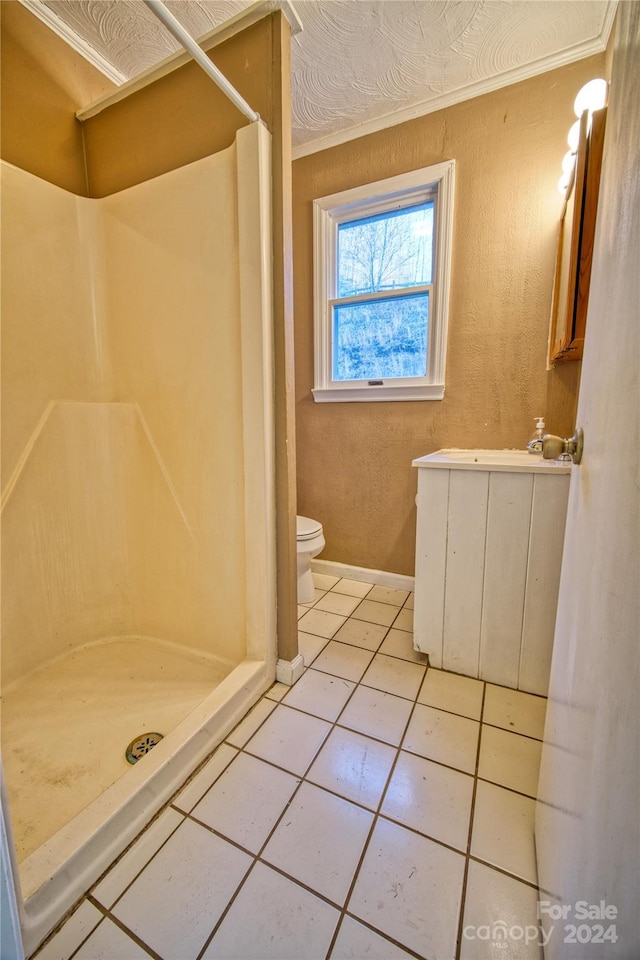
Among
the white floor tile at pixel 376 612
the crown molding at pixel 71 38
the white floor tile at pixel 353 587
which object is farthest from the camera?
the white floor tile at pixel 353 587

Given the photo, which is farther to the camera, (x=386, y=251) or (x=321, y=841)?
(x=386, y=251)

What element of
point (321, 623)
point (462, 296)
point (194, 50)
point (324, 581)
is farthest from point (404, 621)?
point (194, 50)

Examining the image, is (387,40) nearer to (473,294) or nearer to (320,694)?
(473,294)

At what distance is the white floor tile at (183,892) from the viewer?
0.74m

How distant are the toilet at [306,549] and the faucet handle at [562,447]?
1311 mm

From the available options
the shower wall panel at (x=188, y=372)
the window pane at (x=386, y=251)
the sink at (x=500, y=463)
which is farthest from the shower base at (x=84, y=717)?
the window pane at (x=386, y=251)

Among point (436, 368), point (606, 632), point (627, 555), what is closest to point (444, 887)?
point (606, 632)

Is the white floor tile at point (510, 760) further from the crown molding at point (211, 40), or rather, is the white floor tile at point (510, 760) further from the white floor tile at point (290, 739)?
the crown molding at point (211, 40)

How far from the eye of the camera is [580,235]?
125cm

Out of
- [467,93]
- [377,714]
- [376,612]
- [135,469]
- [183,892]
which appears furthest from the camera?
[376,612]

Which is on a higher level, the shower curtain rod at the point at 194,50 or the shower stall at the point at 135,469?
the shower curtain rod at the point at 194,50

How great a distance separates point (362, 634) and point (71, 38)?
110 inches

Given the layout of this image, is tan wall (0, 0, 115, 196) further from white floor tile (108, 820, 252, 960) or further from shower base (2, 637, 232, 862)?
white floor tile (108, 820, 252, 960)

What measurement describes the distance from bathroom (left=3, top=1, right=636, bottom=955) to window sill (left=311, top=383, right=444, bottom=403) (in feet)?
0.16
